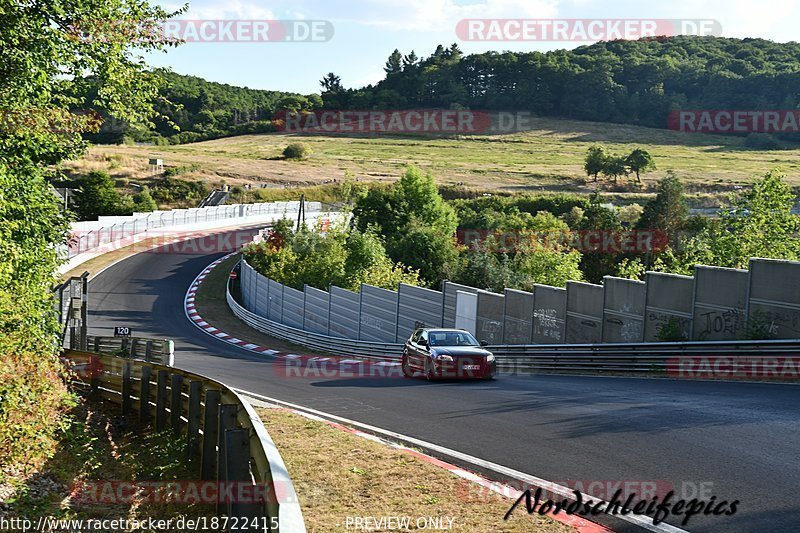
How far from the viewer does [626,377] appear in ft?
67.6

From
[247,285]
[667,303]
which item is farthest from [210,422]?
[247,285]

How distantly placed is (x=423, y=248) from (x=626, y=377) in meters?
34.8

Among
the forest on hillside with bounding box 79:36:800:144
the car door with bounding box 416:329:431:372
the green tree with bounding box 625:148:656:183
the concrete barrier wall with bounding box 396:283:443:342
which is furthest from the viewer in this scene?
the forest on hillside with bounding box 79:36:800:144

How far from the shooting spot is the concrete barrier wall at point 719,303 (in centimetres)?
1962

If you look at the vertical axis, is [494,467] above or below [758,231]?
below

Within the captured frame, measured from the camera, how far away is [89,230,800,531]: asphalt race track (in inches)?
341

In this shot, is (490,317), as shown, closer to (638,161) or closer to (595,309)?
(595,309)

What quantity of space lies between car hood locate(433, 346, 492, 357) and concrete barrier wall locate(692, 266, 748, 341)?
5.46 m

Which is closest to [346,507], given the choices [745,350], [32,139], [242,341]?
[32,139]

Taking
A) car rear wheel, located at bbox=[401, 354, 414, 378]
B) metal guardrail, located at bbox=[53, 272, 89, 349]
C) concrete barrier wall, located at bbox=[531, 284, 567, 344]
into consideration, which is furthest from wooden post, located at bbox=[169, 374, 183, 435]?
concrete barrier wall, located at bbox=[531, 284, 567, 344]

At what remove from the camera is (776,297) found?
61.4ft

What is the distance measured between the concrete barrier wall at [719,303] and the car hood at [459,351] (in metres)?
5.46

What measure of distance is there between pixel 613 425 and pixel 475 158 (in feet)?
419

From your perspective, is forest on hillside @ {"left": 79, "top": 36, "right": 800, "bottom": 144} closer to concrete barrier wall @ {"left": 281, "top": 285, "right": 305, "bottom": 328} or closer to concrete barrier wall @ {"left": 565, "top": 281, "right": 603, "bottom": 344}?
concrete barrier wall @ {"left": 281, "top": 285, "right": 305, "bottom": 328}
